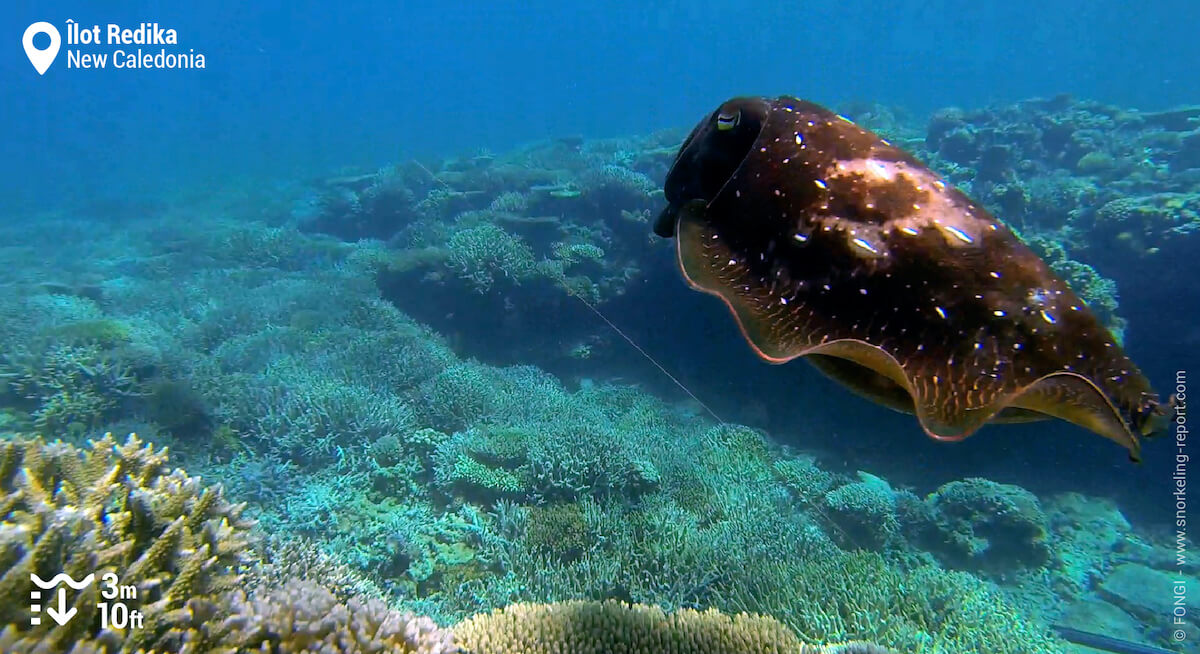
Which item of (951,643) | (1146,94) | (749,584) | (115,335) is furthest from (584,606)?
(1146,94)

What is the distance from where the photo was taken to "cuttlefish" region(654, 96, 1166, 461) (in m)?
1.37

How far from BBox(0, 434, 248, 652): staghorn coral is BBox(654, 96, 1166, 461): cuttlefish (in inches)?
114

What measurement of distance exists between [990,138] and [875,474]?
→ 1190 cm

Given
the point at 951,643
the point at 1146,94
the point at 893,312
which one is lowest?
the point at 951,643

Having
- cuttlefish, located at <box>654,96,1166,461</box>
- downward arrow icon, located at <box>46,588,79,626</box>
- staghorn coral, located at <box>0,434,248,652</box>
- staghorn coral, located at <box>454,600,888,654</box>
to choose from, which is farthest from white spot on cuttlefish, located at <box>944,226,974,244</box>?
downward arrow icon, located at <box>46,588,79,626</box>

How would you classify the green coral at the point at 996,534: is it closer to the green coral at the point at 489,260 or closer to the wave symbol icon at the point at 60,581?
the green coral at the point at 489,260

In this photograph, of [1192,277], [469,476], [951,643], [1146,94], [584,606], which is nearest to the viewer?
[584,606]

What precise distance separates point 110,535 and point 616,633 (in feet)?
8.87

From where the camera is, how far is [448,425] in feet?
25.1

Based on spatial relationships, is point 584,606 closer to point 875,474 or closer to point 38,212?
point 875,474

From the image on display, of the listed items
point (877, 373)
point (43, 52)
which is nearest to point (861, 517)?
point (877, 373)

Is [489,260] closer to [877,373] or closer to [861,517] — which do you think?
[861,517]

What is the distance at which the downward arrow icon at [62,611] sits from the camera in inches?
88.2

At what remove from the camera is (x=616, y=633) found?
322cm
